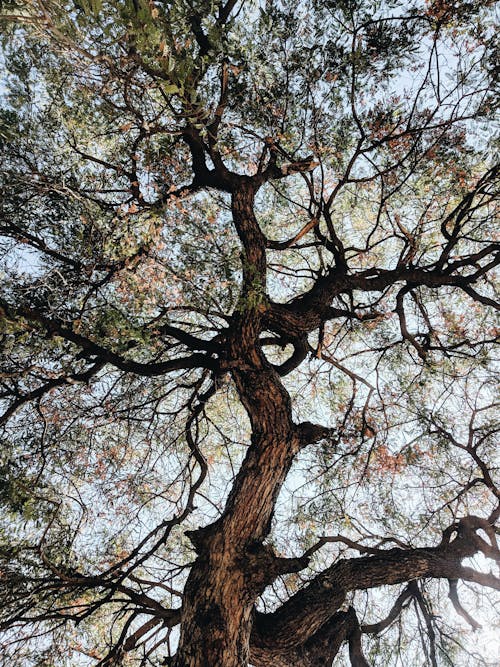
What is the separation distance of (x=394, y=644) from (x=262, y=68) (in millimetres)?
6022

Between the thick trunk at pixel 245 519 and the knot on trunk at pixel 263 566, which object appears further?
the knot on trunk at pixel 263 566

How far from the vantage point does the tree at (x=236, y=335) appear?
3.87 meters

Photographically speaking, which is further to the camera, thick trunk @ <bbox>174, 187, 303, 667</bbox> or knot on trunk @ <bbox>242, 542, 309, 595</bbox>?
knot on trunk @ <bbox>242, 542, 309, 595</bbox>

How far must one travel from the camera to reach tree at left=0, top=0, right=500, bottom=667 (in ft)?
12.7

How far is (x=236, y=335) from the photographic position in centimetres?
426

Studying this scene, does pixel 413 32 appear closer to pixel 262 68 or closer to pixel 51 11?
pixel 262 68

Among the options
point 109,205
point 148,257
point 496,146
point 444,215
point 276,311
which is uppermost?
point 444,215

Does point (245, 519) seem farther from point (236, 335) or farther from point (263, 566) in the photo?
point (236, 335)

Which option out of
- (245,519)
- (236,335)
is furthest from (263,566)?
(236,335)

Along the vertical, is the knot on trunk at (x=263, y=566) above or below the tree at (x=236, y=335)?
below

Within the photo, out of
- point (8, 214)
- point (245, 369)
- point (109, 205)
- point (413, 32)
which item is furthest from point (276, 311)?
point (413, 32)

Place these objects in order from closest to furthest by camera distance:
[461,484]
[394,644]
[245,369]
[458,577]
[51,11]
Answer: [51,11], [245,369], [458,577], [394,644], [461,484]

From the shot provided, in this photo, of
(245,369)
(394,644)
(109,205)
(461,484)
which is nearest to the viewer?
(245,369)

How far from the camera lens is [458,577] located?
4.48 metres
